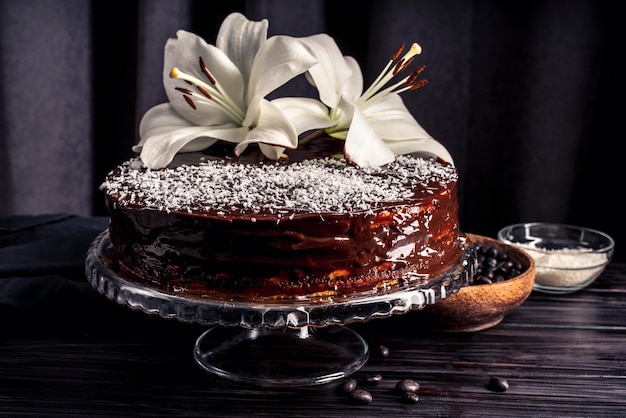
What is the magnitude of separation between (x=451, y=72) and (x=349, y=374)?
96 cm

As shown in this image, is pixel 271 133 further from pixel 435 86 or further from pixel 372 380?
pixel 435 86

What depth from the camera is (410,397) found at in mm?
999

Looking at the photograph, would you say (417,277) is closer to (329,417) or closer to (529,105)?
(329,417)

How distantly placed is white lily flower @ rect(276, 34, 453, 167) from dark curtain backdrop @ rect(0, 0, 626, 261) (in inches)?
23.3

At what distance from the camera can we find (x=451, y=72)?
6.07 ft

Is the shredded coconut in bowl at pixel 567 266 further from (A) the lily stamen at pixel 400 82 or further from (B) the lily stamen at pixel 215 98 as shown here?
(B) the lily stamen at pixel 215 98

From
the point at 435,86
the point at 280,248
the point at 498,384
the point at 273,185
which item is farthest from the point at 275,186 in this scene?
the point at 435,86

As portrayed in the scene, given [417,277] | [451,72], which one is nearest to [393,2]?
[451,72]

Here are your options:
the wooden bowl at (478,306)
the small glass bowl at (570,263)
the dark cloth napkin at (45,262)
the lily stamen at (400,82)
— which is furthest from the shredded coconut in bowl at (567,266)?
the dark cloth napkin at (45,262)

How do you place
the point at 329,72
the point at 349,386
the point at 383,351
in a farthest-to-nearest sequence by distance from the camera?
the point at 329,72
the point at 383,351
the point at 349,386

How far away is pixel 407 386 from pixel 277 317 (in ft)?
0.69

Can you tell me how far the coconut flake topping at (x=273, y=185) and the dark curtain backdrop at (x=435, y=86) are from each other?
71 centimetres

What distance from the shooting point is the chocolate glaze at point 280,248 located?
931 mm

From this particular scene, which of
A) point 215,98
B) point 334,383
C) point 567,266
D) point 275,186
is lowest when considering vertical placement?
point 334,383
